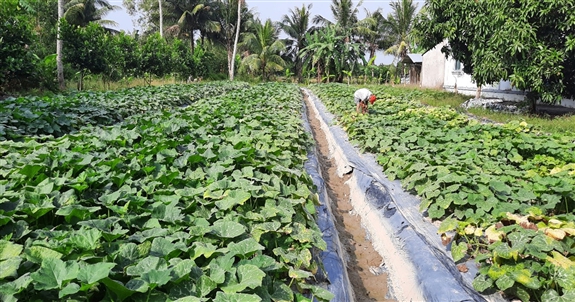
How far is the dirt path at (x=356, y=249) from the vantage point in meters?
3.51

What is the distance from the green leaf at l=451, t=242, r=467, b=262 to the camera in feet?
9.95

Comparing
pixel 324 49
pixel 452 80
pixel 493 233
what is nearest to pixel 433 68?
pixel 452 80

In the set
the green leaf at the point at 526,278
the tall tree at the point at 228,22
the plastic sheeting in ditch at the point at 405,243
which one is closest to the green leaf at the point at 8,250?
the plastic sheeting in ditch at the point at 405,243

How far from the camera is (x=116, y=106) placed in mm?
8586

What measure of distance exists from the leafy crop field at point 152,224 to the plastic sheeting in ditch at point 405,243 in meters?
0.99

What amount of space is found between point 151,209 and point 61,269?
94 cm

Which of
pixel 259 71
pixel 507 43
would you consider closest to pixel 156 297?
pixel 507 43

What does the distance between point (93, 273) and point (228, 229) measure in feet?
3.06

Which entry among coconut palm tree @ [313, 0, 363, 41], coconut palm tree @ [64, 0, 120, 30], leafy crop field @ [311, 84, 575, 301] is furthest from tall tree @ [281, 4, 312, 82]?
leafy crop field @ [311, 84, 575, 301]

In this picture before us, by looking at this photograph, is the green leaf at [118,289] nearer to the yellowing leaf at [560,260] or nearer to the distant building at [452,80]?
the yellowing leaf at [560,260]

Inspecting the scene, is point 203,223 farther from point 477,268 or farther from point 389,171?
point 389,171

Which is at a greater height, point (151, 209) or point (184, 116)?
point (184, 116)

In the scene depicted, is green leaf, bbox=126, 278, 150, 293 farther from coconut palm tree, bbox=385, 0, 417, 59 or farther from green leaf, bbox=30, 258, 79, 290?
coconut palm tree, bbox=385, 0, 417, 59

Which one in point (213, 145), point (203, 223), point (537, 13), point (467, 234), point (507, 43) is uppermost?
point (537, 13)
